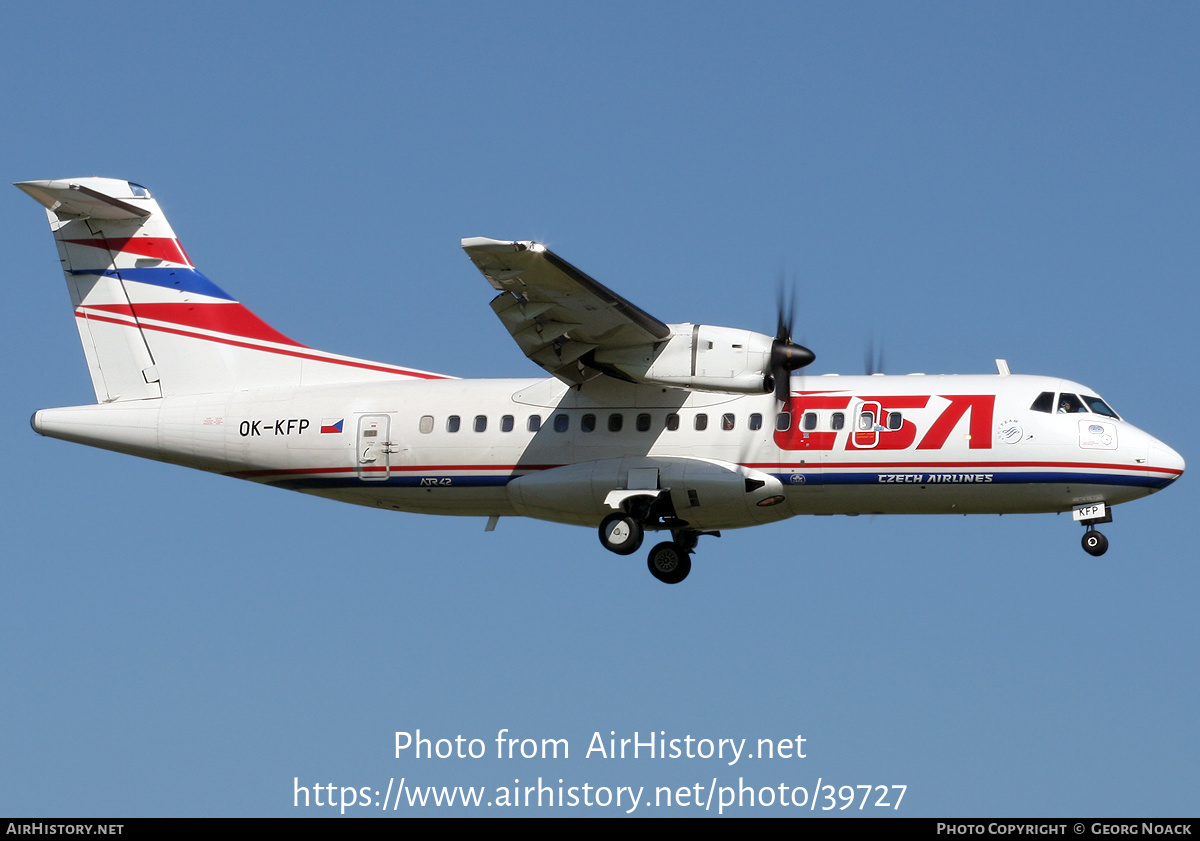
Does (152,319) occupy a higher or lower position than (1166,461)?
higher

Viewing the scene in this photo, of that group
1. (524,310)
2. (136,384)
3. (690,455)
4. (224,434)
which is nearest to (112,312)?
(136,384)

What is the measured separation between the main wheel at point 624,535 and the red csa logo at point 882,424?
7.89ft

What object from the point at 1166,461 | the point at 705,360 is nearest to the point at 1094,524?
the point at 1166,461

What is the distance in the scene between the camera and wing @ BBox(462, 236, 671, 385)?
20188 millimetres

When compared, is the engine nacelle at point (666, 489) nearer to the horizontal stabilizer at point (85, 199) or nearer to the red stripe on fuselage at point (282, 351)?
the red stripe on fuselage at point (282, 351)

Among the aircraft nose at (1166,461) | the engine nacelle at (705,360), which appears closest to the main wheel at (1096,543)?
the aircraft nose at (1166,461)

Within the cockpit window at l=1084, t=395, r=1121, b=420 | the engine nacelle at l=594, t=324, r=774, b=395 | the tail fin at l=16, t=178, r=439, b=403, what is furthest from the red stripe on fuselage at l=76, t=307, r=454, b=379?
the cockpit window at l=1084, t=395, r=1121, b=420

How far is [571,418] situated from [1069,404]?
709cm

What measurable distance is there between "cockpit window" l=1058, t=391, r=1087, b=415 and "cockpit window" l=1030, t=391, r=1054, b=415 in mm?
116

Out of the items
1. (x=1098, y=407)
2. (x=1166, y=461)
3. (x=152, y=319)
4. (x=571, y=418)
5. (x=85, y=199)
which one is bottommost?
(x=1166, y=461)

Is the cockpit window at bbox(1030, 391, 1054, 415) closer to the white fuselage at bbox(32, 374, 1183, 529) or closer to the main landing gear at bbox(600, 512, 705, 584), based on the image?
the white fuselage at bbox(32, 374, 1183, 529)

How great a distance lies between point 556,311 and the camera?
21562mm

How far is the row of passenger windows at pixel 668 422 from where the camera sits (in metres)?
22.2

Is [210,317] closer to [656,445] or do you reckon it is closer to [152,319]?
[152,319]
